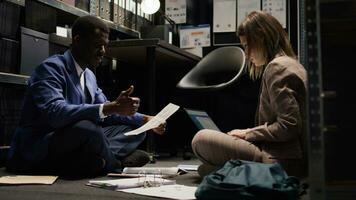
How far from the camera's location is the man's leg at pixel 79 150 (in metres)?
2.07

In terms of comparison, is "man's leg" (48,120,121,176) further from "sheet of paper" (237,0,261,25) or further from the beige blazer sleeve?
"sheet of paper" (237,0,261,25)

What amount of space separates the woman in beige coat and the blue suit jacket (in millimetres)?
553

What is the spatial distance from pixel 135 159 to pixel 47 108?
2.17 feet

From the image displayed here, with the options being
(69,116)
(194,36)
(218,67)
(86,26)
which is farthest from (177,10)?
(69,116)

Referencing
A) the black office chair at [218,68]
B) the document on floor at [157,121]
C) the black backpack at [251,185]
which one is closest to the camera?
the black backpack at [251,185]

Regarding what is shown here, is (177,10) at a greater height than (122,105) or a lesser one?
greater

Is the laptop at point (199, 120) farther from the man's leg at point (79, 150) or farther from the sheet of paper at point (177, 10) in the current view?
the sheet of paper at point (177, 10)

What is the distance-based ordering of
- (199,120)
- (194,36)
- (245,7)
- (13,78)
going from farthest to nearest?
Result: (194,36) → (245,7) → (13,78) → (199,120)

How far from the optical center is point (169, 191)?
5.59 ft

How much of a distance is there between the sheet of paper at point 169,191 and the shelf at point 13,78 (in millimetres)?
1160

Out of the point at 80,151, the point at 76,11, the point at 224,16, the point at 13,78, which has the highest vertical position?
the point at 224,16

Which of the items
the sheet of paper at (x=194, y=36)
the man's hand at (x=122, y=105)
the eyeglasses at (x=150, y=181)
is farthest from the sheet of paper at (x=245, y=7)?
the eyeglasses at (x=150, y=181)

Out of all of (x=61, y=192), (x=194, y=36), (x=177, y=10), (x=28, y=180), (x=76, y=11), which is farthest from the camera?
(x=177, y=10)

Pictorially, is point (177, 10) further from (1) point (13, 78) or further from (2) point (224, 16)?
(1) point (13, 78)
